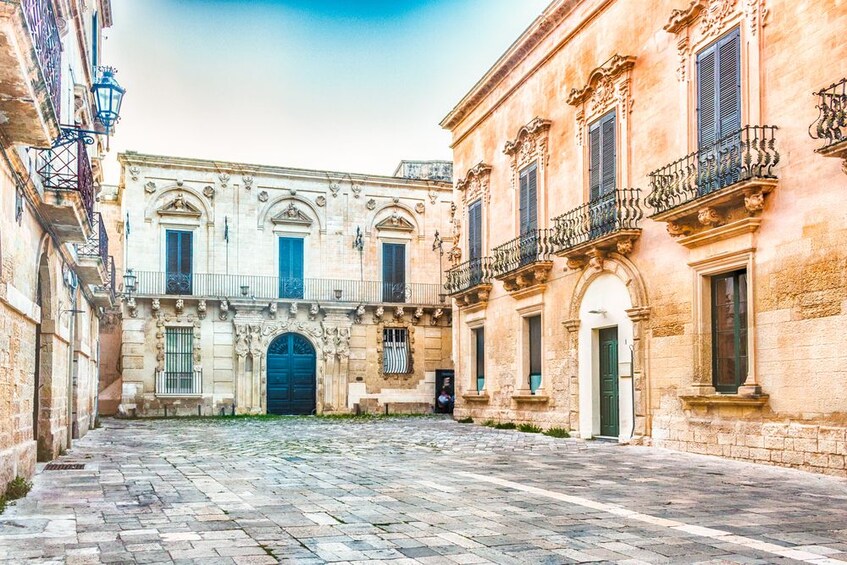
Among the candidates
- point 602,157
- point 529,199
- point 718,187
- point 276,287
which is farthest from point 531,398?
point 276,287

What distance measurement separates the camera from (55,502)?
27.3ft

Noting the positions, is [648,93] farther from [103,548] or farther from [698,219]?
[103,548]

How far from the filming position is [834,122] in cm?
1062

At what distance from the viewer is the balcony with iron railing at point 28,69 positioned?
21.6ft

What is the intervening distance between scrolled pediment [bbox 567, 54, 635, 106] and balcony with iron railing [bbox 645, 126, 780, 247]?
98.9 inches

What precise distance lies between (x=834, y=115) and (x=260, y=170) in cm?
2359

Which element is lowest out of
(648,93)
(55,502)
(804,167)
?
(55,502)

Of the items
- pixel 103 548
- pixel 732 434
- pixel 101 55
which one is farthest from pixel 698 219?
pixel 101 55

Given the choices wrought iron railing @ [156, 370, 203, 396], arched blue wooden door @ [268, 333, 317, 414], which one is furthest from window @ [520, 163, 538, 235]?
wrought iron railing @ [156, 370, 203, 396]

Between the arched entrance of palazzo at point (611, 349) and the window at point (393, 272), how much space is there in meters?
15.0

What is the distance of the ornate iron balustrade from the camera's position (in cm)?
1528

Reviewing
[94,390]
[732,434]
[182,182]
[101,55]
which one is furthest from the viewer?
[182,182]

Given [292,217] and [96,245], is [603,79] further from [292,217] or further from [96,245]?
[292,217]

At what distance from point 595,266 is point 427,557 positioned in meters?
11.4
